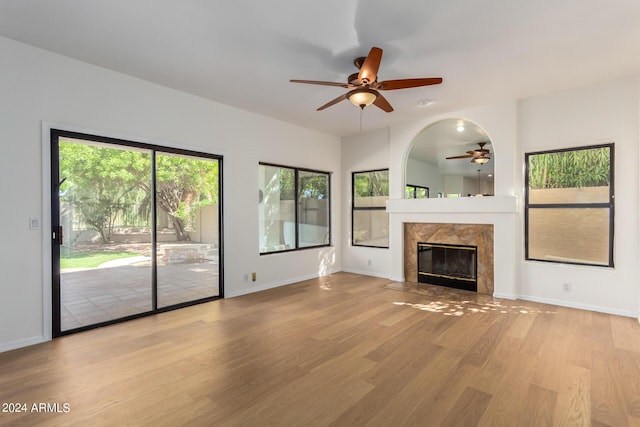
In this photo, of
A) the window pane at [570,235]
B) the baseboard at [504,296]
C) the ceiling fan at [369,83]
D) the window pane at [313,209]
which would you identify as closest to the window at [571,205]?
the window pane at [570,235]

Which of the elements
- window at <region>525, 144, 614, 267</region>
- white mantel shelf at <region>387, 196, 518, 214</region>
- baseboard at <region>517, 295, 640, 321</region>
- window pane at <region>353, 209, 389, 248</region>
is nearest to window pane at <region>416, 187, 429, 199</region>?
white mantel shelf at <region>387, 196, 518, 214</region>

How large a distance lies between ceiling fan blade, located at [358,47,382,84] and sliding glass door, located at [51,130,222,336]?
8.67ft

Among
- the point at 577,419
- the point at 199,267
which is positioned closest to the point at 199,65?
the point at 199,267

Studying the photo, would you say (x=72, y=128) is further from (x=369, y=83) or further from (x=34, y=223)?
(x=369, y=83)

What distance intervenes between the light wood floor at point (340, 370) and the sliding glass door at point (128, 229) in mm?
387

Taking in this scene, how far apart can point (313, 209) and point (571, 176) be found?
166 inches

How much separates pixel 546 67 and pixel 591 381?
3234 mm

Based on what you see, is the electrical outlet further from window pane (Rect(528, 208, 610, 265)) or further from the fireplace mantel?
window pane (Rect(528, 208, 610, 265))

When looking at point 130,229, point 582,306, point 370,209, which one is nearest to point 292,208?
point 370,209

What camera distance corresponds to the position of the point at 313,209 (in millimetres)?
6418

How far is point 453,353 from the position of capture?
288 cm

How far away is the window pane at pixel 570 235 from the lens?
13.4 ft

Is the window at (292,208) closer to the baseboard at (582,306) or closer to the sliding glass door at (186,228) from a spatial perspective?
the sliding glass door at (186,228)

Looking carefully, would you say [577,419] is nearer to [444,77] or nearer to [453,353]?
[453,353]
